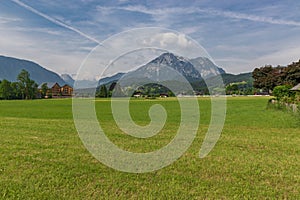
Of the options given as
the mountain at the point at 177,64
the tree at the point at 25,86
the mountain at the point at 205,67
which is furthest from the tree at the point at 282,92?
the tree at the point at 25,86

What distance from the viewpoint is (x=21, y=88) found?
362 feet

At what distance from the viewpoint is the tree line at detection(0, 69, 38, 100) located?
346 feet

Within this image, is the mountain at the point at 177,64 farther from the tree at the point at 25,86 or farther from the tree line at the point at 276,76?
the tree at the point at 25,86

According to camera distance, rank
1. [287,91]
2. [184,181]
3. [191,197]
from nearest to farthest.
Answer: [191,197], [184,181], [287,91]

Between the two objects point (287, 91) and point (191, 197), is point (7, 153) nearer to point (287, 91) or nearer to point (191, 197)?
point (191, 197)

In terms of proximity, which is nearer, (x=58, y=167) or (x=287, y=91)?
(x=58, y=167)

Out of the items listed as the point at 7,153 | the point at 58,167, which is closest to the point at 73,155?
the point at 58,167

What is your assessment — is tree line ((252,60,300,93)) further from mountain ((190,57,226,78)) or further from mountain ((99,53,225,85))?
mountain ((190,57,226,78))

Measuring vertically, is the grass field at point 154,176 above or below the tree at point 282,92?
below

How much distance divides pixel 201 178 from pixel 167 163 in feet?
4.27

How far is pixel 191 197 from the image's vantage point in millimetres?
4941

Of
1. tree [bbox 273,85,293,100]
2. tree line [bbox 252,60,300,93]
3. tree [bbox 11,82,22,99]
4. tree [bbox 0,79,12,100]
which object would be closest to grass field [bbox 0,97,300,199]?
tree [bbox 273,85,293,100]

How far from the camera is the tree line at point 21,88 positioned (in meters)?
105

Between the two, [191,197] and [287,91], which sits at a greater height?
[287,91]
